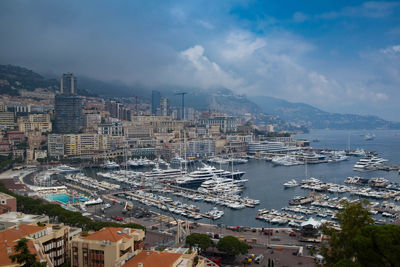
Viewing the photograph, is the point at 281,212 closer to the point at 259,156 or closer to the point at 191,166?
the point at 191,166

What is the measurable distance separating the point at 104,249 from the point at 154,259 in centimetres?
143

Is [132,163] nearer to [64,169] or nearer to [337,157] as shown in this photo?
[64,169]

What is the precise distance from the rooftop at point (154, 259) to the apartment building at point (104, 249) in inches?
18.0

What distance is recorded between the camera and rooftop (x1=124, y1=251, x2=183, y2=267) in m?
8.11

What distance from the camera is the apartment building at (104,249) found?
8.88 metres

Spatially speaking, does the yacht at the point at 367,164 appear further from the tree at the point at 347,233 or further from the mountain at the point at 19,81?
the mountain at the point at 19,81

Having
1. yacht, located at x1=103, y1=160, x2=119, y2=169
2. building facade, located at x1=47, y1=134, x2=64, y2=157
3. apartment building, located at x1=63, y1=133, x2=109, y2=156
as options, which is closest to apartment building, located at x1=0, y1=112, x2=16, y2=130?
building facade, located at x1=47, y1=134, x2=64, y2=157

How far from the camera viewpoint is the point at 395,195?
2453 centimetres

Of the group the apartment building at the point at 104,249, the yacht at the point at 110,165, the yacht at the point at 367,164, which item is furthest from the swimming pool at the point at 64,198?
the yacht at the point at 367,164

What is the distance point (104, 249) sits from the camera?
A: 8945 mm

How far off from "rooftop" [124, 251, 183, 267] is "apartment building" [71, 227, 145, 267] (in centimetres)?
46

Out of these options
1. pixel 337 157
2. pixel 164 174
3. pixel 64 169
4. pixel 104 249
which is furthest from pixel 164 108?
pixel 104 249

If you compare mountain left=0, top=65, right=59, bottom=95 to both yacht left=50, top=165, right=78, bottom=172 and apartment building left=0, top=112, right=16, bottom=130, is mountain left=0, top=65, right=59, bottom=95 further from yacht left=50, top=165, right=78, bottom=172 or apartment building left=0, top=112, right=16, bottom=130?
yacht left=50, top=165, right=78, bottom=172

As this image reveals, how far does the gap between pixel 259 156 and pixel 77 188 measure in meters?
30.1
